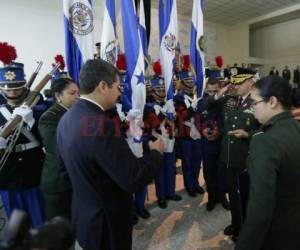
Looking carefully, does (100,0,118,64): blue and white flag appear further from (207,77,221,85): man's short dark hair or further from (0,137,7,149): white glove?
(207,77,221,85): man's short dark hair

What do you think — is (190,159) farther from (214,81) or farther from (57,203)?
(57,203)

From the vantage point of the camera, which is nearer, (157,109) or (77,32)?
(77,32)

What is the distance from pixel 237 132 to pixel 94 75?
1.35 meters

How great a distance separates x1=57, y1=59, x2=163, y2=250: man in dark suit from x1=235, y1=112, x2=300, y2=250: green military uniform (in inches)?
17.2

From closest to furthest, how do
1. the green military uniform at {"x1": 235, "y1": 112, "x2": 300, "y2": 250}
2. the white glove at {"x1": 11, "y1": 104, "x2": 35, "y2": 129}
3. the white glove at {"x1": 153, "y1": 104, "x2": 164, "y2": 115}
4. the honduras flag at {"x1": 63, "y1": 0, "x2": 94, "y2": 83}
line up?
the green military uniform at {"x1": 235, "y1": 112, "x2": 300, "y2": 250}
the white glove at {"x1": 11, "y1": 104, "x2": 35, "y2": 129}
the honduras flag at {"x1": 63, "y1": 0, "x2": 94, "y2": 83}
the white glove at {"x1": 153, "y1": 104, "x2": 164, "y2": 115}

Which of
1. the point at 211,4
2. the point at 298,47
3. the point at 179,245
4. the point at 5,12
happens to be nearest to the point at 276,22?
the point at 298,47

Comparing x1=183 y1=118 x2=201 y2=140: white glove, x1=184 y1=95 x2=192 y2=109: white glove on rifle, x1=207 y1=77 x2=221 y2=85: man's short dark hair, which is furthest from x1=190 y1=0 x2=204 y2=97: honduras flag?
x1=183 y1=118 x2=201 y2=140: white glove

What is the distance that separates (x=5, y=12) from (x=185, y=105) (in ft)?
13.0

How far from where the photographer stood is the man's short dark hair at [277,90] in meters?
1.10

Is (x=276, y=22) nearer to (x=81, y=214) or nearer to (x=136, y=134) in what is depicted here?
(x=136, y=134)

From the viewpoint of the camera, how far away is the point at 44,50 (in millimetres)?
5164

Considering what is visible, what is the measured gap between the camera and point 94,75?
1104mm

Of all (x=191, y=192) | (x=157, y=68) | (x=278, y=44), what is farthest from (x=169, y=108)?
(x=278, y=44)

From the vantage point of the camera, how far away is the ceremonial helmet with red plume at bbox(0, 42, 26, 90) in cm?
196
